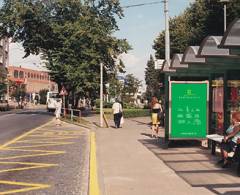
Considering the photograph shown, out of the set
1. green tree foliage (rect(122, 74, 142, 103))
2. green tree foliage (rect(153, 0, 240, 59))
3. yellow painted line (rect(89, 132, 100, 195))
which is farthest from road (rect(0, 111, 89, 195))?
green tree foliage (rect(122, 74, 142, 103))

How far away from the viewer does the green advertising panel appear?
16.6m

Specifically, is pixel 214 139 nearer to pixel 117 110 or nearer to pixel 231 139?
pixel 231 139

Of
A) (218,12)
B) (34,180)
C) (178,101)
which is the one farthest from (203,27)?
(34,180)

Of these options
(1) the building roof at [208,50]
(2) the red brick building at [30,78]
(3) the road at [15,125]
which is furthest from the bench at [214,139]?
(2) the red brick building at [30,78]

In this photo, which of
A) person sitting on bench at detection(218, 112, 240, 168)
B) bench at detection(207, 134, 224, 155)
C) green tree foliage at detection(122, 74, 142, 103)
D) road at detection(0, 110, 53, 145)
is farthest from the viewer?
green tree foliage at detection(122, 74, 142, 103)

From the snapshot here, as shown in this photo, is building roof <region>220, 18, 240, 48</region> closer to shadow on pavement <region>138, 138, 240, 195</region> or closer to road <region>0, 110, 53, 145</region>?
shadow on pavement <region>138, 138, 240, 195</region>

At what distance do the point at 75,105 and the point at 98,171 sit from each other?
133ft

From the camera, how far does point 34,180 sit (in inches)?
414

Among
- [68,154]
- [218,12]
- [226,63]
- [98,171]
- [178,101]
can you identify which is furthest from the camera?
[218,12]

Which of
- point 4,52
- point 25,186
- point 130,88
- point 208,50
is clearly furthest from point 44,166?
point 4,52

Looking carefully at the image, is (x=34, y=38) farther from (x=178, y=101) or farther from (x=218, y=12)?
(x=178, y=101)

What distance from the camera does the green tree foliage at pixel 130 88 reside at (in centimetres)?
8588

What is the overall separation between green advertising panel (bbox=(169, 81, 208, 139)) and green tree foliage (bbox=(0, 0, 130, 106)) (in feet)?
87.6

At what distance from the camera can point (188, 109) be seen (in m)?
16.7
